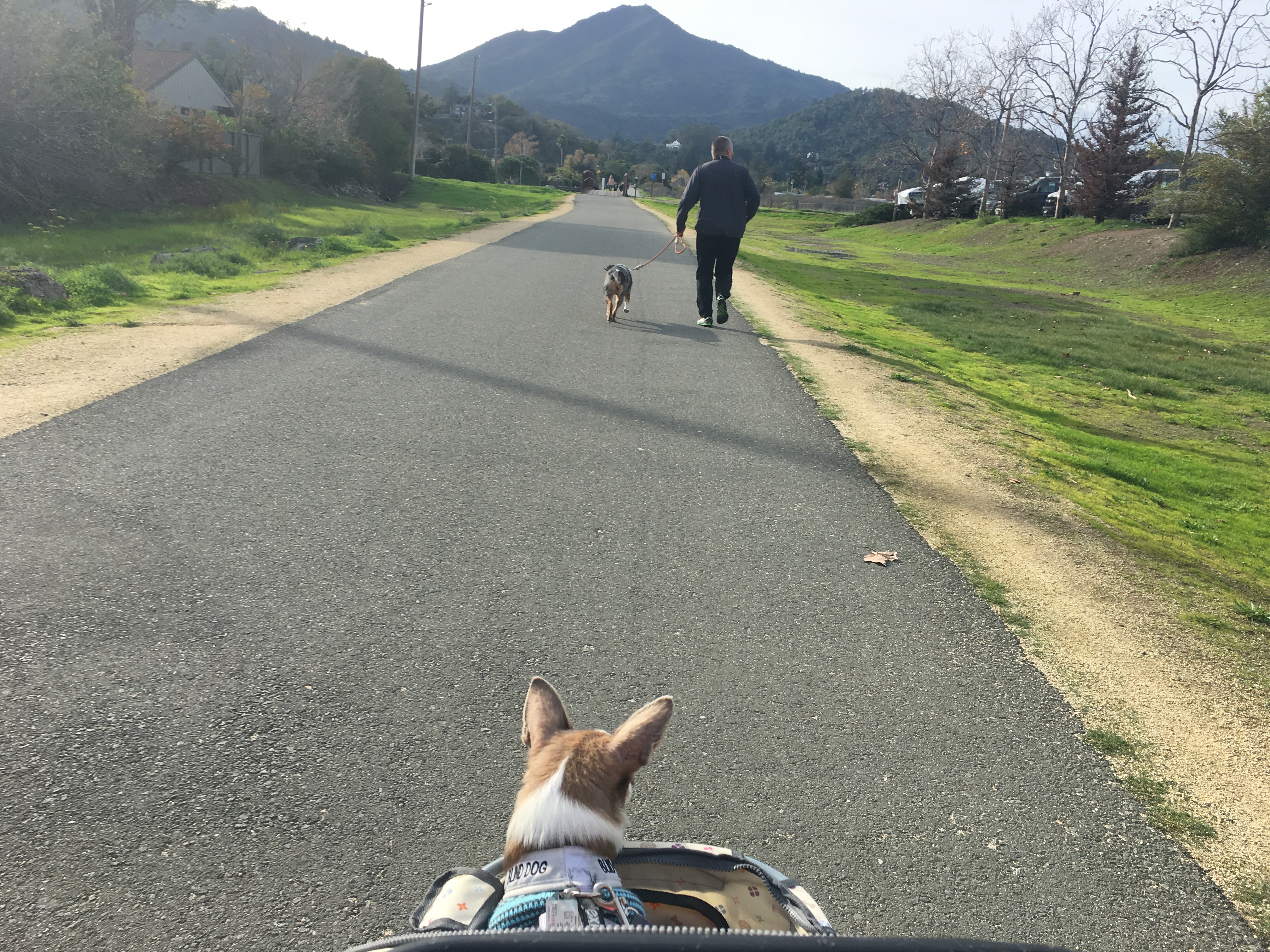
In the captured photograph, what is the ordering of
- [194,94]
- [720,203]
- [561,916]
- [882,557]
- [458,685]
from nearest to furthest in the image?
[561,916] → [458,685] → [882,557] → [720,203] → [194,94]

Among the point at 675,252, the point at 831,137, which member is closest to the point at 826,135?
the point at 831,137

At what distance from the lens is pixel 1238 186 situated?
79.7 feet

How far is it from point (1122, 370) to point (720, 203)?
Answer: 6886 mm

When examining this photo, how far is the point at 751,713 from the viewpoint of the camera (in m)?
3.18

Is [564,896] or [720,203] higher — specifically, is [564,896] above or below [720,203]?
below

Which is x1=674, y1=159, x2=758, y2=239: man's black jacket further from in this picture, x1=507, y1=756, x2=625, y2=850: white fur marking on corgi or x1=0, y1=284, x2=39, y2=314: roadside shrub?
x1=507, y1=756, x2=625, y2=850: white fur marking on corgi

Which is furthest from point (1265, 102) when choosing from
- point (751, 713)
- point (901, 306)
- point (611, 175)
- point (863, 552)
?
point (611, 175)

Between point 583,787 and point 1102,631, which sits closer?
point 583,787

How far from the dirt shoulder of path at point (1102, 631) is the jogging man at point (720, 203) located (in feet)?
12.7

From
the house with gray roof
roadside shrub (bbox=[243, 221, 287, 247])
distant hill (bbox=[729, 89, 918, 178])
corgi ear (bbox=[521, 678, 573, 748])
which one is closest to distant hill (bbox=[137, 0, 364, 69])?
the house with gray roof

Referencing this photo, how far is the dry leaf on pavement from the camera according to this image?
464 centimetres

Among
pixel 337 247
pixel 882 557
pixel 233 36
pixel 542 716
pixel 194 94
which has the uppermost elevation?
pixel 233 36

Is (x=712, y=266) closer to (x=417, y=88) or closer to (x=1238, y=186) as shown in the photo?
(x=1238, y=186)

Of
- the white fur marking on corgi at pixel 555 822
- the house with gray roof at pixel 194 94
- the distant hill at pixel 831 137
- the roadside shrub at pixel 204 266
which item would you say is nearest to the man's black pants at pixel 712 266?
the roadside shrub at pixel 204 266
